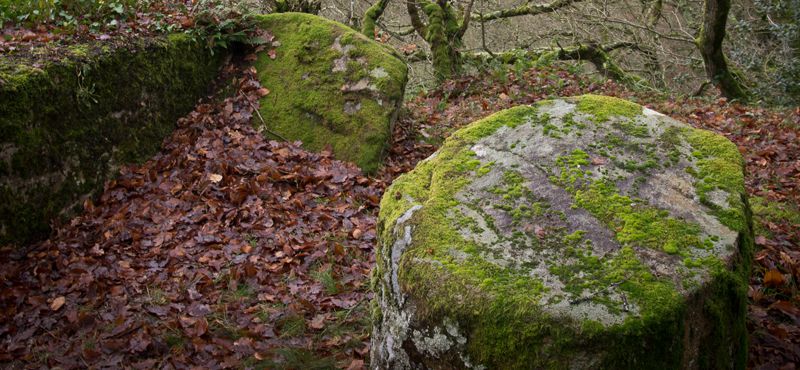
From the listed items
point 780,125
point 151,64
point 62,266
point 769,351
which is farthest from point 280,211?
point 780,125

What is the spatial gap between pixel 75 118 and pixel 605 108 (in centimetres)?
517

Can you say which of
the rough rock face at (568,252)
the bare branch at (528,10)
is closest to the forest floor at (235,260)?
the rough rock face at (568,252)

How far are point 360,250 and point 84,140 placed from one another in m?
3.19

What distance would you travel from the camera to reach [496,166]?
12.5 feet

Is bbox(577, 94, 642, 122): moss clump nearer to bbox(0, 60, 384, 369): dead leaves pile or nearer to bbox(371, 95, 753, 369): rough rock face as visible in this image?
bbox(371, 95, 753, 369): rough rock face

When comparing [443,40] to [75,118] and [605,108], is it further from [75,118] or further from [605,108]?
A: [75,118]

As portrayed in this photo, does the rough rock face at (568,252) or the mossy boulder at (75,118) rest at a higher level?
the rough rock face at (568,252)

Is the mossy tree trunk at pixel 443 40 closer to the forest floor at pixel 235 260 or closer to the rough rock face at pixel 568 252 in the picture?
the forest floor at pixel 235 260

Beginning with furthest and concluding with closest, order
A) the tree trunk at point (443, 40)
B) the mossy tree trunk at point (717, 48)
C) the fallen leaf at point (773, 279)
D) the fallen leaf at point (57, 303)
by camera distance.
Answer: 1. the tree trunk at point (443, 40)
2. the mossy tree trunk at point (717, 48)
3. the fallen leaf at point (57, 303)
4. the fallen leaf at point (773, 279)

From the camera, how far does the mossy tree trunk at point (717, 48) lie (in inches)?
340

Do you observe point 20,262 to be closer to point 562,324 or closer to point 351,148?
point 351,148

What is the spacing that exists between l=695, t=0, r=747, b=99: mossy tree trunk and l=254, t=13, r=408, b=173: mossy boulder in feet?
16.8

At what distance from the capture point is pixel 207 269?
16.5ft

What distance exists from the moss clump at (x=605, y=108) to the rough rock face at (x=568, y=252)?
0.37 ft
